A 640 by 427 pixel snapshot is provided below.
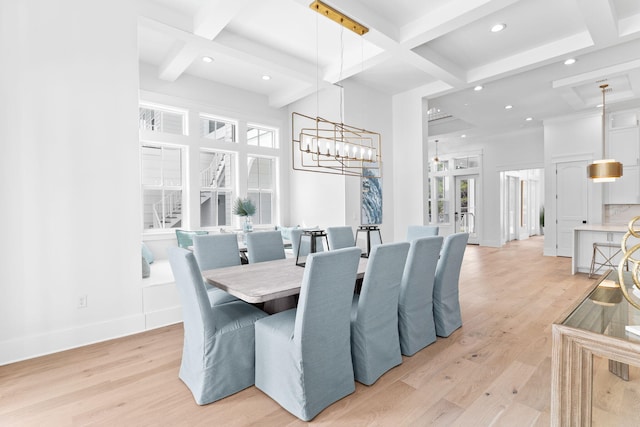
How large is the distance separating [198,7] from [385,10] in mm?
1954

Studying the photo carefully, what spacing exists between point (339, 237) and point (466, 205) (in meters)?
7.10

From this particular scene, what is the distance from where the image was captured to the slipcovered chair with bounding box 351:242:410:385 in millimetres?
2123

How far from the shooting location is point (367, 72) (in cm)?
489

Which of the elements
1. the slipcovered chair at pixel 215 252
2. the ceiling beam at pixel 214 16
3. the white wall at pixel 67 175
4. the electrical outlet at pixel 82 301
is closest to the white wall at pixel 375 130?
the ceiling beam at pixel 214 16

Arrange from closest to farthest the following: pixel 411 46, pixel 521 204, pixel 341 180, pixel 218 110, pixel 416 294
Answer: pixel 416 294, pixel 411 46, pixel 341 180, pixel 218 110, pixel 521 204

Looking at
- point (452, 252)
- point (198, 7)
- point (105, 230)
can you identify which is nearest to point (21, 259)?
point (105, 230)

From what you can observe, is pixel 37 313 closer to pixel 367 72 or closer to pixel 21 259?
pixel 21 259

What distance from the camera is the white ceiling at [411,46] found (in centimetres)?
332

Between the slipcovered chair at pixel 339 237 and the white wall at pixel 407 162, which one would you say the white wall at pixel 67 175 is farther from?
the white wall at pixel 407 162

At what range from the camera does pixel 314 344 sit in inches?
73.2

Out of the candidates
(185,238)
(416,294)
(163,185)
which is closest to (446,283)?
(416,294)

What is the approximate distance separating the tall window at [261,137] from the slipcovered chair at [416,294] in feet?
13.9

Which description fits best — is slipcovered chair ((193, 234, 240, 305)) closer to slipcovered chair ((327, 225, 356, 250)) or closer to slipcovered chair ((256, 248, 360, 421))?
slipcovered chair ((256, 248, 360, 421))

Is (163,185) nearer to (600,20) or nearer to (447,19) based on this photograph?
(447,19)
